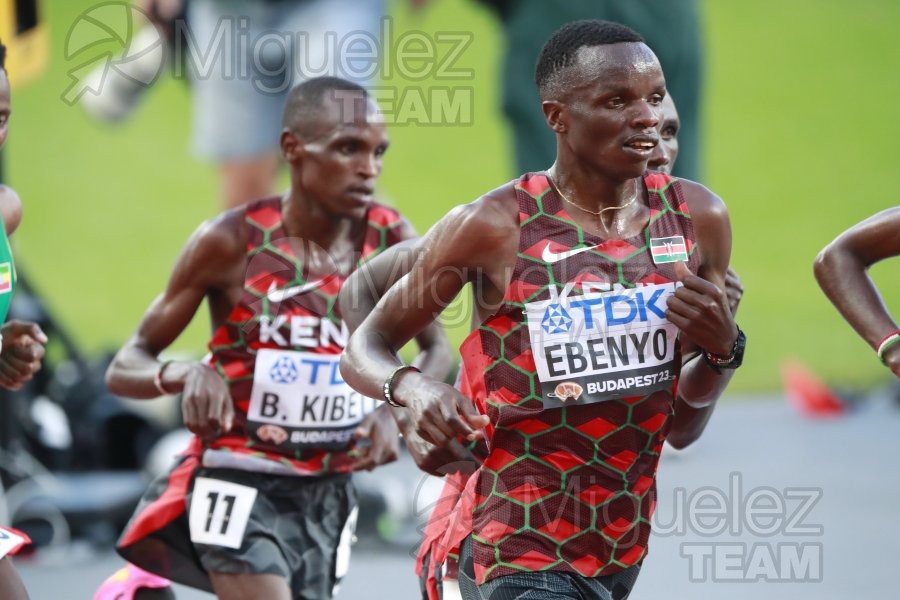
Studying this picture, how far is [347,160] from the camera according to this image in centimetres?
441

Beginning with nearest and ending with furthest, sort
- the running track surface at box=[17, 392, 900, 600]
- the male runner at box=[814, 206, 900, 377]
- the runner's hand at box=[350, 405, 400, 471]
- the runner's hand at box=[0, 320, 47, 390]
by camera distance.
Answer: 1. the male runner at box=[814, 206, 900, 377]
2. the runner's hand at box=[0, 320, 47, 390]
3. the runner's hand at box=[350, 405, 400, 471]
4. the running track surface at box=[17, 392, 900, 600]

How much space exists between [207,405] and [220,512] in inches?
17.6

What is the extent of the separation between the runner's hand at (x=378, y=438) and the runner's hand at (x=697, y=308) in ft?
4.15

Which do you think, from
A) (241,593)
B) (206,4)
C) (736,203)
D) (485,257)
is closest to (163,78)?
(206,4)

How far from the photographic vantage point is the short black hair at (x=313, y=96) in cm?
455

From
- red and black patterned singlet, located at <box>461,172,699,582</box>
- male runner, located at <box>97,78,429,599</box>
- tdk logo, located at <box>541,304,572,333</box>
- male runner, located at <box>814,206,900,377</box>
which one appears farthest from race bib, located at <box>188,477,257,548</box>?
male runner, located at <box>814,206,900,377</box>

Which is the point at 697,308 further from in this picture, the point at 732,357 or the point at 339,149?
the point at 339,149

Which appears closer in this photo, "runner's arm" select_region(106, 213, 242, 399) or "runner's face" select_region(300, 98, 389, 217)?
"runner's arm" select_region(106, 213, 242, 399)

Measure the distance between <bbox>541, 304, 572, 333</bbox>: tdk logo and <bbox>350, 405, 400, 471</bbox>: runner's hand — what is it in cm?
113

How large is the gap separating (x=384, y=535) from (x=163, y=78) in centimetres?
379

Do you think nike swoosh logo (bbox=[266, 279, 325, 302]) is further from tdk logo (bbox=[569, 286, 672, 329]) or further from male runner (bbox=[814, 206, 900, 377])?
male runner (bbox=[814, 206, 900, 377])

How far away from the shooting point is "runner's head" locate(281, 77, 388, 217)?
4.39 meters

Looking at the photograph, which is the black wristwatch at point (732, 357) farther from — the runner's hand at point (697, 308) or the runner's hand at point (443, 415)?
the runner's hand at point (443, 415)

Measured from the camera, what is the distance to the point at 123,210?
958cm
